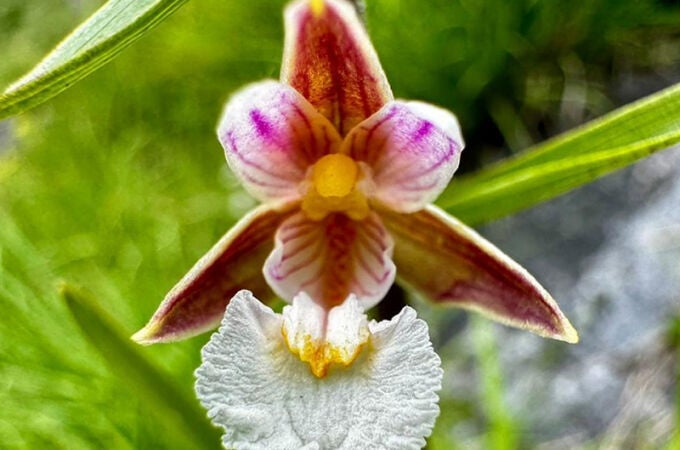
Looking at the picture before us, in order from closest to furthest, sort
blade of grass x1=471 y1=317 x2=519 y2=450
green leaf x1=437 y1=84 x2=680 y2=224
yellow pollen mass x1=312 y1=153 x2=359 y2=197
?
green leaf x1=437 y1=84 x2=680 y2=224
yellow pollen mass x1=312 y1=153 x2=359 y2=197
blade of grass x1=471 y1=317 x2=519 y2=450

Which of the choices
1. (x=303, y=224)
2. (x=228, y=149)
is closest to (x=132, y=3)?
(x=228, y=149)

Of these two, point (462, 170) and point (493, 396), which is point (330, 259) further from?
point (462, 170)

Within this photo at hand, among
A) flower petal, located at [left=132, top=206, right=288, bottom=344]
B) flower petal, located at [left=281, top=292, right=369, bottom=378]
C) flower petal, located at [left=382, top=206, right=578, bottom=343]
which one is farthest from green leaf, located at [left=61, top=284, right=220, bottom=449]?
flower petal, located at [left=382, top=206, right=578, bottom=343]

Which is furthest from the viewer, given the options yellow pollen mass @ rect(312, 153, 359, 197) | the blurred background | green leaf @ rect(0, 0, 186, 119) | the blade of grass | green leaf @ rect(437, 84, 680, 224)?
the blurred background

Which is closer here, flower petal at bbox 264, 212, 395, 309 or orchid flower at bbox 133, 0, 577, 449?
orchid flower at bbox 133, 0, 577, 449

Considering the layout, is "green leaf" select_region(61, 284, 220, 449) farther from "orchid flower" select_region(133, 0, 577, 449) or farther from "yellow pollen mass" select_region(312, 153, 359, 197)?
"yellow pollen mass" select_region(312, 153, 359, 197)

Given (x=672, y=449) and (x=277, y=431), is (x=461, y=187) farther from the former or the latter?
(x=672, y=449)
